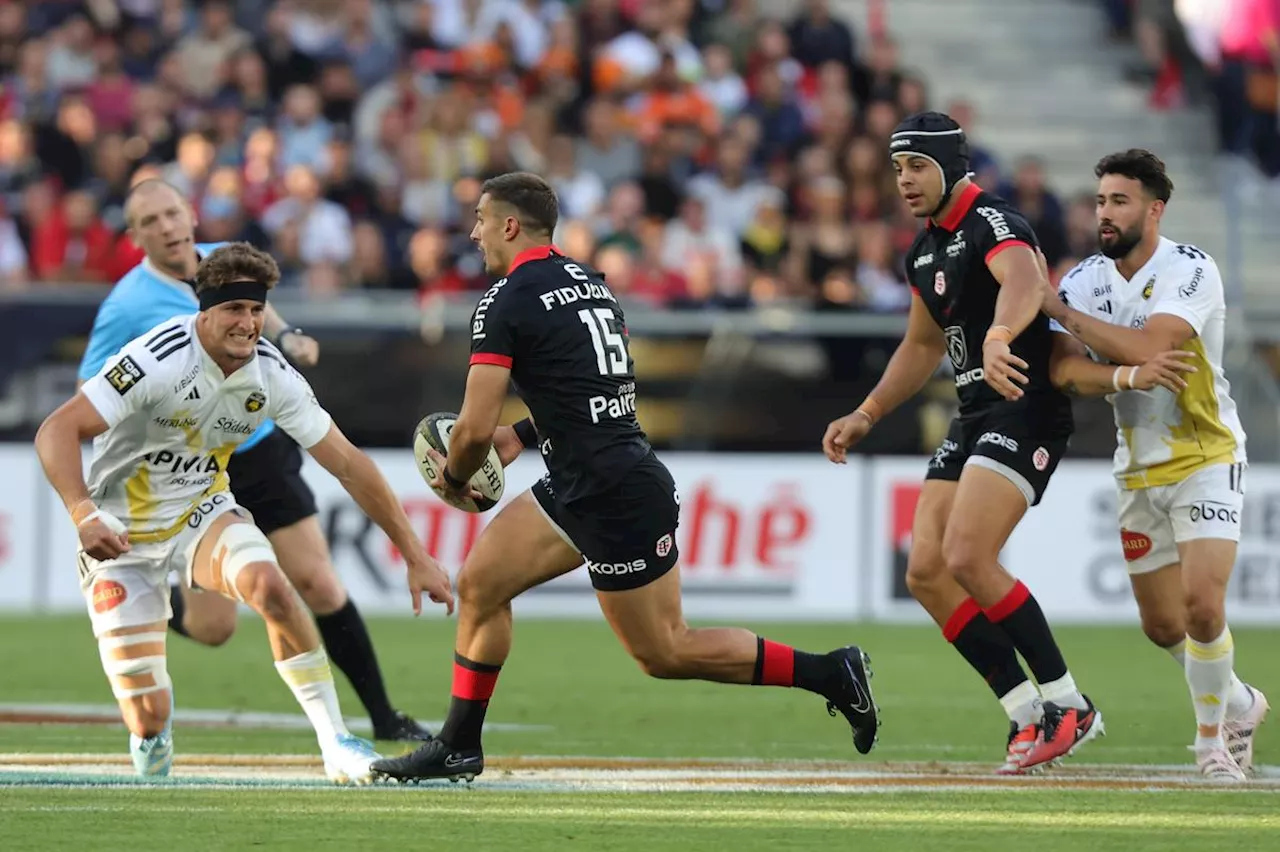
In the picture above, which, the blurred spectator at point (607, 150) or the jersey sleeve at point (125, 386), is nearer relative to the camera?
the jersey sleeve at point (125, 386)

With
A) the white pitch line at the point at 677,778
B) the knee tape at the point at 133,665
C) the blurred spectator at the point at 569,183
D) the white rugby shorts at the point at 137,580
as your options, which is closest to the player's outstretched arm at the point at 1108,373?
the white pitch line at the point at 677,778

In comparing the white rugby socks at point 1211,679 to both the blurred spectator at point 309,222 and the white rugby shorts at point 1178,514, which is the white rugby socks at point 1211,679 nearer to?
the white rugby shorts at point 1178,514

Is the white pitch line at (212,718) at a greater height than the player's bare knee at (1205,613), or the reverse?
the player's bare knee at (1205,613)

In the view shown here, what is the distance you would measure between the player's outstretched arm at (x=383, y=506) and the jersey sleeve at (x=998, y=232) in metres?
2.51

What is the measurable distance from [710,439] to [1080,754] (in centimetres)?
757

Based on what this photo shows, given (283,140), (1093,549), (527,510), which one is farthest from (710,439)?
(527,510)

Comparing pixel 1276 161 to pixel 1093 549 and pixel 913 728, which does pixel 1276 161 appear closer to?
pixel 1093 549

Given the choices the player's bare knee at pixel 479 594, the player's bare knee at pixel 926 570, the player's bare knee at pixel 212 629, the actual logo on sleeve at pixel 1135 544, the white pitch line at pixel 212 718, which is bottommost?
the white pitch line at pixel 212 718

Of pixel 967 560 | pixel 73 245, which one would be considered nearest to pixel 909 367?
pixel 967 560

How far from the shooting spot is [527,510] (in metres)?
7.95

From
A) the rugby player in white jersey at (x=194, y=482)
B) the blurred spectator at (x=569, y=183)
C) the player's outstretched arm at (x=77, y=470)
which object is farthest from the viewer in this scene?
the blurred spectator at (x=569, y=183)

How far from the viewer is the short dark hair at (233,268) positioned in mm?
7957

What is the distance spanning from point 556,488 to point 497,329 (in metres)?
0.64

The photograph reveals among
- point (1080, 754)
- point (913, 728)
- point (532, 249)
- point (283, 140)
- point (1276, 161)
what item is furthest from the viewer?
point (1276, 161)
